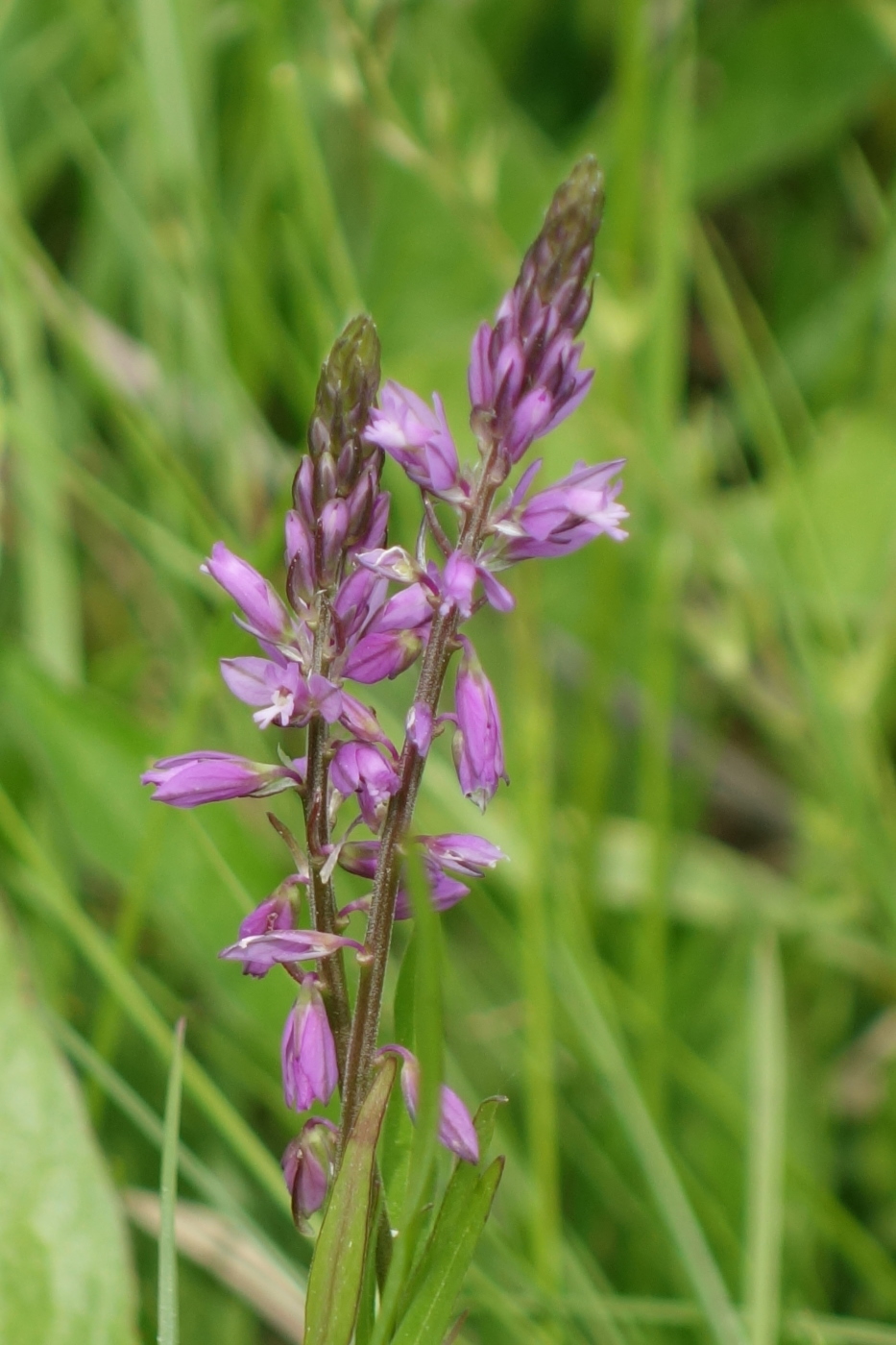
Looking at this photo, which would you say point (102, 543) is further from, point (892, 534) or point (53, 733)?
point (892, 534)

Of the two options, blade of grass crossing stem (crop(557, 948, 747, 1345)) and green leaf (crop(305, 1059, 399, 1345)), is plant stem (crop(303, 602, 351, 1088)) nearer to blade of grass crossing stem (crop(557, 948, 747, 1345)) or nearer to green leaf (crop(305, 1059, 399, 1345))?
green leaf (crop(305, 1059, 399, 1345))

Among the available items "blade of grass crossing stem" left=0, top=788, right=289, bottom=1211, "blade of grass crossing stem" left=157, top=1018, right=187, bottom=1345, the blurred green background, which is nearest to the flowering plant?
"blade of grass crossing stem" left=157, top=1018, right=187, bottom=1345

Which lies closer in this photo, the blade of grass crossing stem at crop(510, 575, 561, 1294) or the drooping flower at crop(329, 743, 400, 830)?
the drooping flower at crop(329, 743, 400, 830)

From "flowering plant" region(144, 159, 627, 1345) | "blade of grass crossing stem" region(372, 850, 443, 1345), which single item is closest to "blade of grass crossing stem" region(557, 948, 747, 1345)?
"flowering plant" region(144, 159, 627, 1345)

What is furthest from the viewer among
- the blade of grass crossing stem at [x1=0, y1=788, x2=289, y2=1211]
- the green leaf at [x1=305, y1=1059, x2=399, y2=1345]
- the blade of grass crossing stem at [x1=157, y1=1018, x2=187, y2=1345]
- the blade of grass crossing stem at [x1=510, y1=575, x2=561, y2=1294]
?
the blade of grass crossing stem at [x1=510, y1=575, x2=561, y2=1294]

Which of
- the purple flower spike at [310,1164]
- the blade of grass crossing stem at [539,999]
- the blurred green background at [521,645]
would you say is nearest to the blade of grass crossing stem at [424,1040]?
the purple flower spike at [310,1164]

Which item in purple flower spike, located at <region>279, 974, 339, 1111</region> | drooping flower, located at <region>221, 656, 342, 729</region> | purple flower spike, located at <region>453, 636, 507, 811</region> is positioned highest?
drooping flower, located at <region>221, 656, 342, 729</region>

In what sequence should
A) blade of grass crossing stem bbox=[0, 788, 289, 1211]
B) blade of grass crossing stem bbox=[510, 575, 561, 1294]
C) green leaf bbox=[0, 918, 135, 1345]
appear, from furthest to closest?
blade of grass crossing stem bbox=[510, 575, 561, 1294] < blade of grass crossing stem bbox=[0, 788, 289, 1211] < green leaf bbox=[0, 918, 135, 1345]

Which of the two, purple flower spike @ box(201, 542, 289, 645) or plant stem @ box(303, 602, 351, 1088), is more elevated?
purple flower spike @ box(201, 542, 289, 645)
